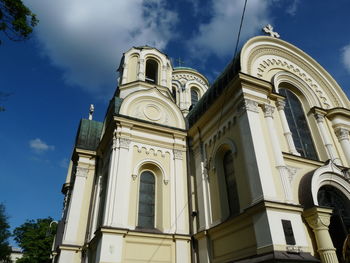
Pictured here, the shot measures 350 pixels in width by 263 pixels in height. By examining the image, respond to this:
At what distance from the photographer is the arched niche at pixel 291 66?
13.6m

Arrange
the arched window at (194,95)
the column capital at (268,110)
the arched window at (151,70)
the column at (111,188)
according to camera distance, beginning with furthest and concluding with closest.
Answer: the arched window at (194,95)
the arched window at (151,70)
the column at (111,188)
the column capital at (268,110)

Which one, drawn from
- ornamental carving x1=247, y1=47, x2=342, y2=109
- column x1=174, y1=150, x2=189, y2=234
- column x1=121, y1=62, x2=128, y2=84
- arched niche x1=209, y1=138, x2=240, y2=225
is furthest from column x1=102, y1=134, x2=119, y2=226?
ornamental carving x1=247, y1=47, x2=342, y2=109

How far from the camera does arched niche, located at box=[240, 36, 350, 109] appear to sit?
44.5 ft

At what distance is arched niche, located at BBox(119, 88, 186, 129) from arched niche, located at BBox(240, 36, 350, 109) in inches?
206

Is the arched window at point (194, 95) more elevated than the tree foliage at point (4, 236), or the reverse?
the arched window at point (194, 95)

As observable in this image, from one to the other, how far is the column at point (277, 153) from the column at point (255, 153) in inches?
15.9

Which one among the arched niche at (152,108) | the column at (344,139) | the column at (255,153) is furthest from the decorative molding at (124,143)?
the column at (344,139)

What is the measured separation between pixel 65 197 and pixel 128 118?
10401mm

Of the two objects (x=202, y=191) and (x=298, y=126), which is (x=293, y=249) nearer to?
(x=202, y=191)

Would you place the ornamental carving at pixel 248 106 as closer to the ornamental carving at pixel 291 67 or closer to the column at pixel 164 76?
the ornamental carving at pixel 291 67

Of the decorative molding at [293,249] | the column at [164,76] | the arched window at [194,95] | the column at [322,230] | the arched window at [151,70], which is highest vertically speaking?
the arched window at [194,95]

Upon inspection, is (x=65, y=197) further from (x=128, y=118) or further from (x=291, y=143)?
(x=291, y=143)

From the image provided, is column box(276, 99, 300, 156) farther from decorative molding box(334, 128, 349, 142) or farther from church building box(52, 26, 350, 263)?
decorative molding box(334, 128, 349, 142)

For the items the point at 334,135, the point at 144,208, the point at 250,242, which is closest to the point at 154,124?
the point at 144,208
